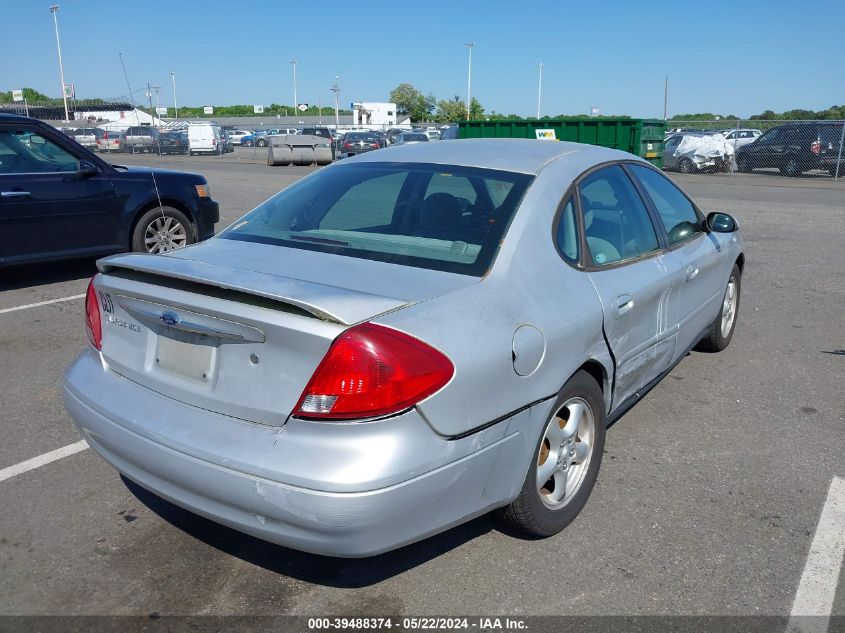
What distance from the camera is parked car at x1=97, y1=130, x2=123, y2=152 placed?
41.9 meters

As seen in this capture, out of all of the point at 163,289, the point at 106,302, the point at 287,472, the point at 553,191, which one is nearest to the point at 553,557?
the point at 287,472

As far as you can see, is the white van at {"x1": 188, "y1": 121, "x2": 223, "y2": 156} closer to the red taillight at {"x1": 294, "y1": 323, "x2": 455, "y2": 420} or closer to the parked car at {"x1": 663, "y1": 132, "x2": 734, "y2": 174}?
the parked car at {"x1": 663, "y1": 132, "x2": 734, "y2": 174}

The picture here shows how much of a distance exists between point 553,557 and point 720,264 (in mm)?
2701

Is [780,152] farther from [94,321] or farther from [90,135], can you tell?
[90,135]

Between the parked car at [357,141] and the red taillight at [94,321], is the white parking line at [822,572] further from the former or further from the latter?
the parked car at [357,141]

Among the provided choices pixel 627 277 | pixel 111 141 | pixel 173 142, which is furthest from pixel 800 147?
pixel 111 141

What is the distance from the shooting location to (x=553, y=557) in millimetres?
2957

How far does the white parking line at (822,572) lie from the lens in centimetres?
260

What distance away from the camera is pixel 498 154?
355 cm

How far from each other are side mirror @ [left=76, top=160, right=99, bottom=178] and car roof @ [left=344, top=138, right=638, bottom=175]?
4449 mm

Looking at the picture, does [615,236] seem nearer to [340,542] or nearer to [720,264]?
[720,264]

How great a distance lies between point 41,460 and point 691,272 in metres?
3.54

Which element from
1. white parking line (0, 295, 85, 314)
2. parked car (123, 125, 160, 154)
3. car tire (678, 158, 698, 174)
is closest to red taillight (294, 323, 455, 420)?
white parking line (0, 295, 85, 314)

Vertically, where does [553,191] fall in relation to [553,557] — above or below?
above
